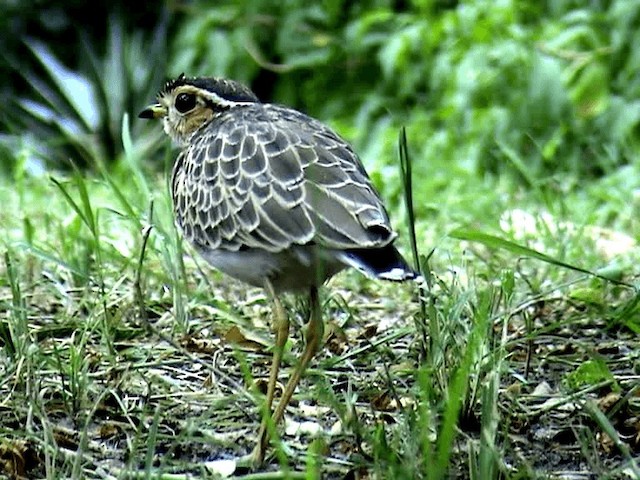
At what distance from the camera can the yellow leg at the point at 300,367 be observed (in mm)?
3281

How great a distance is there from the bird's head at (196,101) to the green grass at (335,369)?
20 cm

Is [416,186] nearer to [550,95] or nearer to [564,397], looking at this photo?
A: [550,95]

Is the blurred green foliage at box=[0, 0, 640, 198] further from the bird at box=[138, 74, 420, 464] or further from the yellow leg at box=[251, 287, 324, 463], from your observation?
the yellow leg at box=[251, 287, 324, 463]

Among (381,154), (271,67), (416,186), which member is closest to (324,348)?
(416,186)

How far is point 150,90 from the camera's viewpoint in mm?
10547

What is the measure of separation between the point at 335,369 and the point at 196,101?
117 cm

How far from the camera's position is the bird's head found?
14.7 ft

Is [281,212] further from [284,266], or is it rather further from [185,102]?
[185,102]

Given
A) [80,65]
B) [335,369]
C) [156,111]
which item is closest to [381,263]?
[335,369]

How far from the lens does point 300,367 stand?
3.57 metres

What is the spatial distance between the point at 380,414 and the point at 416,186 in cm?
404

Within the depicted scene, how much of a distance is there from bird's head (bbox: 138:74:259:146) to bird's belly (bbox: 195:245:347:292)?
787 mm

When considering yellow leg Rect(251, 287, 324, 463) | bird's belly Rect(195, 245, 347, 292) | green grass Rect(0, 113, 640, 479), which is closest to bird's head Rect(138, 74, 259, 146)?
green grass Rect(0, 113, 640, 479)

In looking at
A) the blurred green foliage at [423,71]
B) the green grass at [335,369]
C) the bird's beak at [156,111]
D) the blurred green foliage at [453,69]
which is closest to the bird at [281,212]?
the green grass at [335,369]
